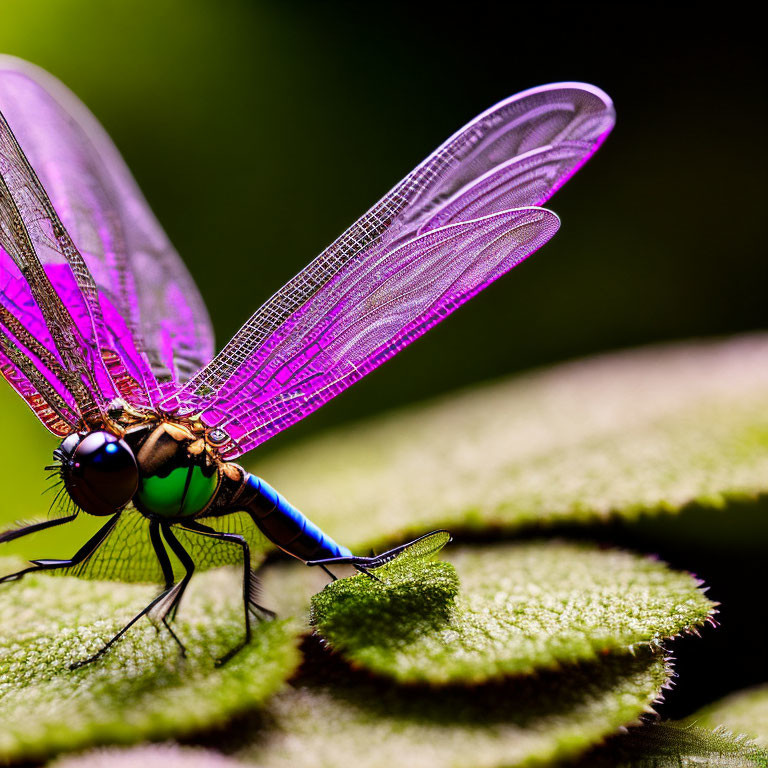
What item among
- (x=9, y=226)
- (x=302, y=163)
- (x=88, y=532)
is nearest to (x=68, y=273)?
(x=9, y=226)

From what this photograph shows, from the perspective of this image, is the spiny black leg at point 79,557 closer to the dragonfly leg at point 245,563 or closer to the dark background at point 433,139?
the dragonfly leg at point 245,563

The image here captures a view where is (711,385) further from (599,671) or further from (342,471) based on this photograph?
(599,671)

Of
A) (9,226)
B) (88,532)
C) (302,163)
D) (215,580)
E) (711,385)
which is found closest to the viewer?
(9,226)

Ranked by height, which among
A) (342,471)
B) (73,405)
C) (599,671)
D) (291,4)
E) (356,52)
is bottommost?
(342,471)

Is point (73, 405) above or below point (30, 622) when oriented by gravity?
above

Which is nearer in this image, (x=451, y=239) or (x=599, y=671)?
(x=599, y=671)

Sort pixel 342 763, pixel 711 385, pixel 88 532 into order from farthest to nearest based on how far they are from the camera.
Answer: pixel 711 385, pixel 88 532, pixel 342 763

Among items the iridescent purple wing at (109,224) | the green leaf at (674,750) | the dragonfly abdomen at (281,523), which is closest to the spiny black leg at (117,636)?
the dragonfly abdomen at (281,523)
